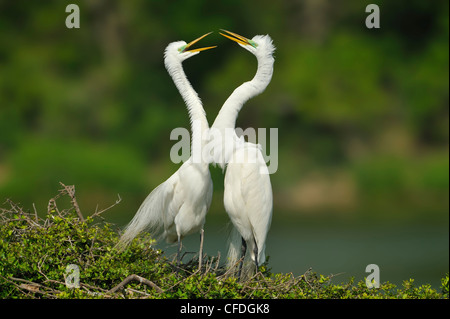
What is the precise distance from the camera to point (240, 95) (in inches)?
186

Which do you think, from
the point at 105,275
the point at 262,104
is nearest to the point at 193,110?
the point at 105,275

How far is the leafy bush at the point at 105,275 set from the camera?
151 inches

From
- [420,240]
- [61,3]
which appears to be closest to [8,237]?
[420,240]

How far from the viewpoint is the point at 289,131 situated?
14328 mm

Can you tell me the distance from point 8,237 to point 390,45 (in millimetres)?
12004

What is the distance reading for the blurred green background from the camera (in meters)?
13.4

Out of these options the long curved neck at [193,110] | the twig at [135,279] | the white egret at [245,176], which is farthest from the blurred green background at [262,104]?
the twig at [135,279]

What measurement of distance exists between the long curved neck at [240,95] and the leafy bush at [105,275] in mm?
841

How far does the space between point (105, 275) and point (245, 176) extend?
1.05 m

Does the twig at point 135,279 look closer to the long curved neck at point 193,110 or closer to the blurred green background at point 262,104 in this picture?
the long curved neck at point 193,110

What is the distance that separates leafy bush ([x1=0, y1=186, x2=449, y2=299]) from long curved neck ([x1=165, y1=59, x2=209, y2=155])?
72cm

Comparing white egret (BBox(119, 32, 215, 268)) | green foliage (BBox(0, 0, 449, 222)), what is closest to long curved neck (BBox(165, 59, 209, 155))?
white egret (BBox(119, 32, 215, 268))

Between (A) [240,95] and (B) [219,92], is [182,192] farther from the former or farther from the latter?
(B) [219,92]

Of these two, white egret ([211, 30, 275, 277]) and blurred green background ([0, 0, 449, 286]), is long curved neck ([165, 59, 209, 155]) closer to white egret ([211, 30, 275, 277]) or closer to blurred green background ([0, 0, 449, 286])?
white egret ([211, 30, 275, 277])
